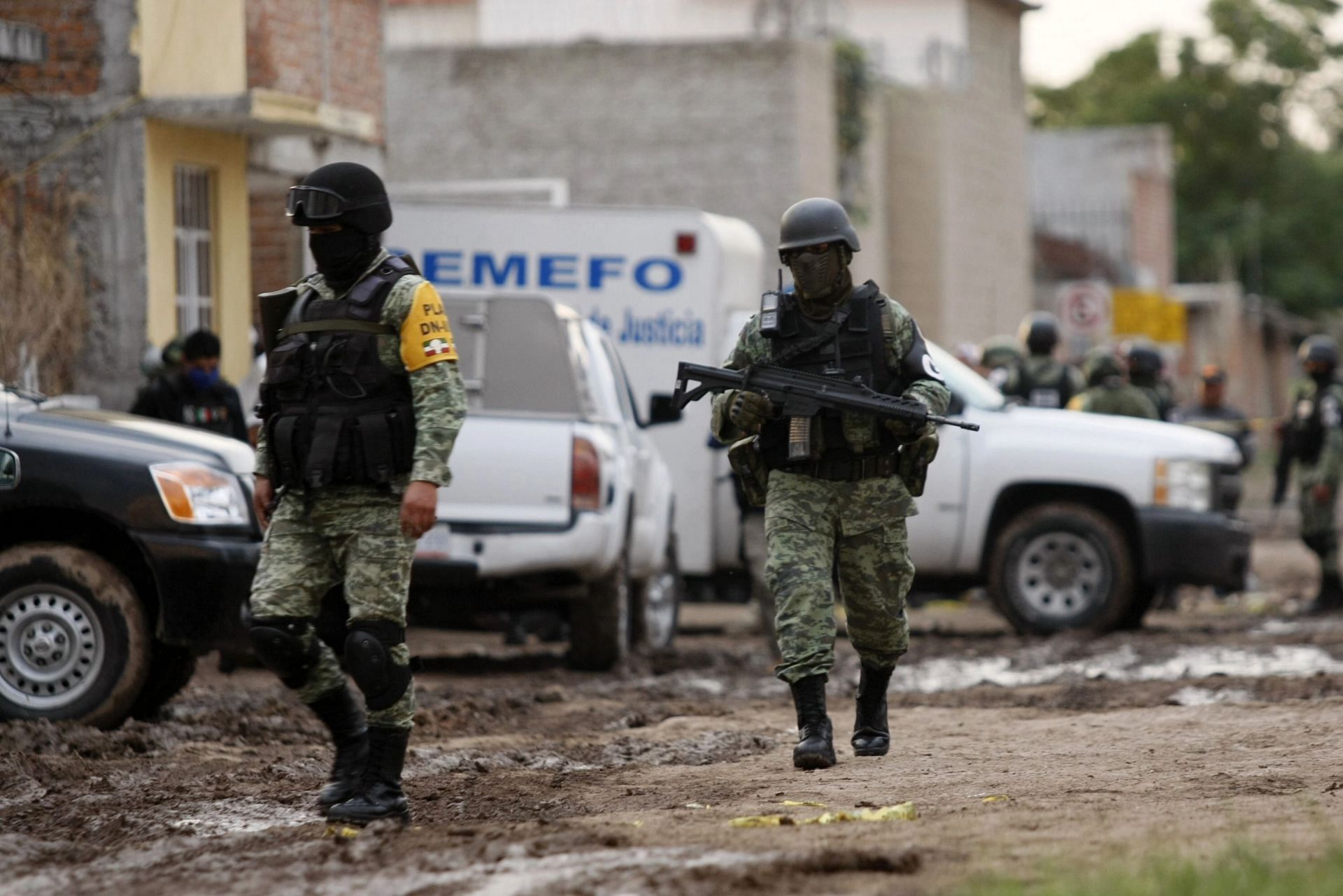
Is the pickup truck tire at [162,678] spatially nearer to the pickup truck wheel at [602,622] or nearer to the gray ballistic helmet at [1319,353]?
the pickup truck wheel at [602,622]

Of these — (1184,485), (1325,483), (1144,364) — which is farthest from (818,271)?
(1325,483)

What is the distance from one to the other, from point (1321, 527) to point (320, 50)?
7771 millimetres

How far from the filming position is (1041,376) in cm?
1527

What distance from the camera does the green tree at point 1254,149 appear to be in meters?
58.7

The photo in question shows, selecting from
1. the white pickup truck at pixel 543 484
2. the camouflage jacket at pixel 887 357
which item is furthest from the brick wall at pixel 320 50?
the camouflage jacket at pixel 887 357

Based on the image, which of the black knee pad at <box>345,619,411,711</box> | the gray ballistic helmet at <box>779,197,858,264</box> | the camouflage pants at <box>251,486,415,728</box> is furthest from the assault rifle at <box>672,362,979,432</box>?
the black knee pad at <box>345,619,411,711</box>

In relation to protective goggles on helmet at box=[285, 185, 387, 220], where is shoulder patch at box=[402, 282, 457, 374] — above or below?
below

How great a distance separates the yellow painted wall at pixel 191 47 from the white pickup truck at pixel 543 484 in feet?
11.4

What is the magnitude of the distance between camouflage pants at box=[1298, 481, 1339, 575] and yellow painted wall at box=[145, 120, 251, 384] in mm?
7441

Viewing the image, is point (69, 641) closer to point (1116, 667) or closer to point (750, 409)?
point (750, 409)

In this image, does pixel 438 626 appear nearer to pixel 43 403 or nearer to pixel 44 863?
pixel 43 403

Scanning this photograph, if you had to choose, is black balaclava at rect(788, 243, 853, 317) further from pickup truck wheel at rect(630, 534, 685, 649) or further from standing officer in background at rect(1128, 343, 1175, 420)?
standing officer in background at rect(1128, 343, 1175, 420)

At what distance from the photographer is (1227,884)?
4477 mm

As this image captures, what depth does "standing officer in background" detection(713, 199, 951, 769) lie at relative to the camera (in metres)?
7.26
